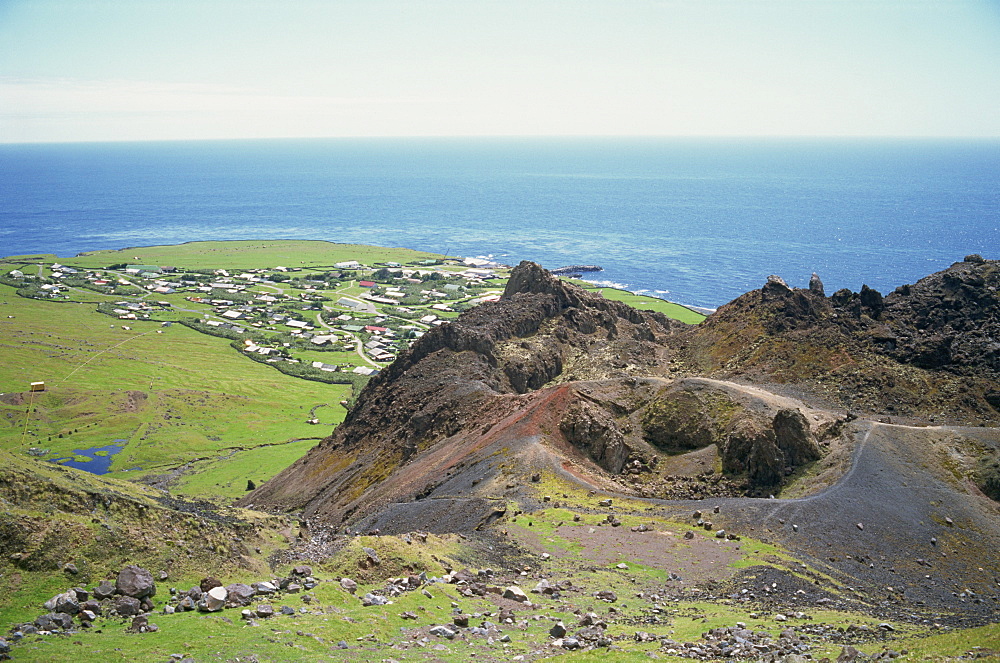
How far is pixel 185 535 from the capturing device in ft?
99.6

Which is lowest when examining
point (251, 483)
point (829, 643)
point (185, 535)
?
point (251, 483)

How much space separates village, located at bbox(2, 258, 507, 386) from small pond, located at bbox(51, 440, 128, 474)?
126 ft

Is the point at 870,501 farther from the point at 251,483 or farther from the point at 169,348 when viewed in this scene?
the point at 169,348

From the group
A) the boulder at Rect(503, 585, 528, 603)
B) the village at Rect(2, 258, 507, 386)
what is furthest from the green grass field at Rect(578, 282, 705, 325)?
the boulder at Rect(503, 585, 528, 603)

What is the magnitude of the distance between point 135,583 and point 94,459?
262 ft

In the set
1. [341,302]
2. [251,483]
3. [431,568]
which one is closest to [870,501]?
[431,568]

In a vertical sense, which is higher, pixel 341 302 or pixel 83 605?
pixel 83 605

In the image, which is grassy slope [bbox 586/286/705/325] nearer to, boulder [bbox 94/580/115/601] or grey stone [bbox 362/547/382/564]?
grey stone [bbox 362/547/382/564]

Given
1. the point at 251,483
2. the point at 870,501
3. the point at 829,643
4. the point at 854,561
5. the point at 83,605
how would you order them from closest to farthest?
the point at 83,605 → the point at 829,643 → the point at 854,561 → the point at 870,501 → the point at 251,483

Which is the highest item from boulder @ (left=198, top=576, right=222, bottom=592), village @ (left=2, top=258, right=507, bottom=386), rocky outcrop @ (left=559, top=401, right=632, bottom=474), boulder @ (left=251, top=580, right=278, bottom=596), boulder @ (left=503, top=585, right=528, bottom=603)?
boulder @ (left=198, top=576, right=222, bottom=592)

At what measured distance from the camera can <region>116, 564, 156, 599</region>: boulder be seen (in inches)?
983

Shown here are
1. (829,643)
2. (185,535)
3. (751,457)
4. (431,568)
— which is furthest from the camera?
(751,457)

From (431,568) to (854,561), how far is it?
2214 centimetres

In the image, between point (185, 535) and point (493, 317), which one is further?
point (493, 317)
